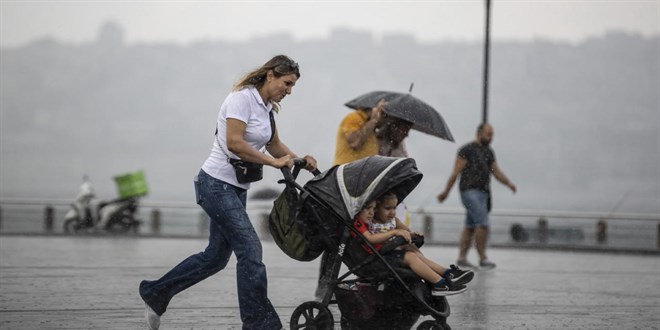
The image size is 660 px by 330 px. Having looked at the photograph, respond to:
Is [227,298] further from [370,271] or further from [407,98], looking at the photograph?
[370,271]

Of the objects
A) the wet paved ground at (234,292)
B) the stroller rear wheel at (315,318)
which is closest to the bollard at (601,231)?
the wet paved ground at (234,292)

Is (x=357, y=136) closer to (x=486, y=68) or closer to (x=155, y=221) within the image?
(x=486, y=68)

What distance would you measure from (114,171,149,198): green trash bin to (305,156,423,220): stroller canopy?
18.1 m

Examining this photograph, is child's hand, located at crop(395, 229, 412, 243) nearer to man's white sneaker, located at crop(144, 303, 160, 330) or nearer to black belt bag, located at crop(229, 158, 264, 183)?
black belt bag, located at crop(229, 158, 264, 183)

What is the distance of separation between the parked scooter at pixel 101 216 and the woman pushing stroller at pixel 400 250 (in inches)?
702

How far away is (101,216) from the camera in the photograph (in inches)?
963

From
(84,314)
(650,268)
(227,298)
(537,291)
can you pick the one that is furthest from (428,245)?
(84,314)

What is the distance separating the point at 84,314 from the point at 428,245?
15.1m

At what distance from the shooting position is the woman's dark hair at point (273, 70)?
22.5 ft

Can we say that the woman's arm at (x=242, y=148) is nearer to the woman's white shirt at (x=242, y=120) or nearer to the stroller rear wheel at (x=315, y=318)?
the woman's white shirt at (x=242, y=120)

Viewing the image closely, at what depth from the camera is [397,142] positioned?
935 centimetres

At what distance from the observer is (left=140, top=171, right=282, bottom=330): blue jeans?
668cm

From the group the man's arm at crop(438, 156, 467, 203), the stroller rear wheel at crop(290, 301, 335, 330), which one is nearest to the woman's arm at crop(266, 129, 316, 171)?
the stroller rear wheel at crop(290, 301, 335, 330)

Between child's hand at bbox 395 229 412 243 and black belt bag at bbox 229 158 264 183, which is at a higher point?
black belt bag at bbox 229 158 264 183
